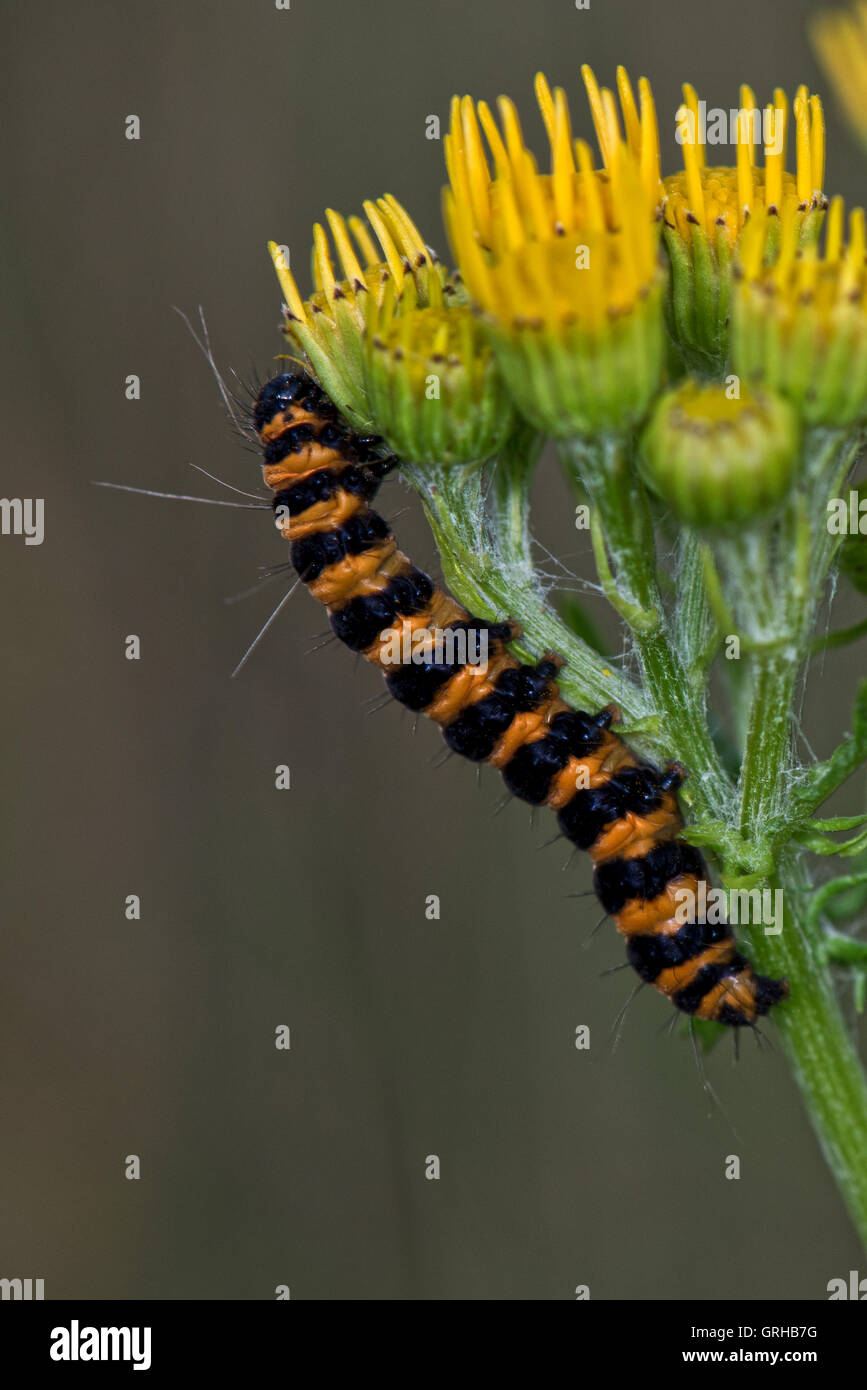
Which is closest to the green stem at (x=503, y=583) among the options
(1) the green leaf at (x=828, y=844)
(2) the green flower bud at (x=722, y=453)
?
(1) the green leaf at (x=828, y=844)

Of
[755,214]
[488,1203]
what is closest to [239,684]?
[488,1203]

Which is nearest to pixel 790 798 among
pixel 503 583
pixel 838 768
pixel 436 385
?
pixel 838 768

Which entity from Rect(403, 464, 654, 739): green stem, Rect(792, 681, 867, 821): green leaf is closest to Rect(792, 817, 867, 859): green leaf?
Rect(792, 681, 867, 821): green leaf

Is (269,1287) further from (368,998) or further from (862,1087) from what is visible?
(862,1087)

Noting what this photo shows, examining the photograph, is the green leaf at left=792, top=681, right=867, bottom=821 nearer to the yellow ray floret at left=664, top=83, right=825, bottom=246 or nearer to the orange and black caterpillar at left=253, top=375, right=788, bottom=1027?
the orange and black caterpillar at left=253, top=375, right=788, bottom=1027

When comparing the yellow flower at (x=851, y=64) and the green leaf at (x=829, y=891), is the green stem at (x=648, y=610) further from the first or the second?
the yellow flower at (x=851, y=64)

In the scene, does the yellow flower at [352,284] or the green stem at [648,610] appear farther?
the yellow flower at [352,284]

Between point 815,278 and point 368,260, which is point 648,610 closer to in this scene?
point 815,278
